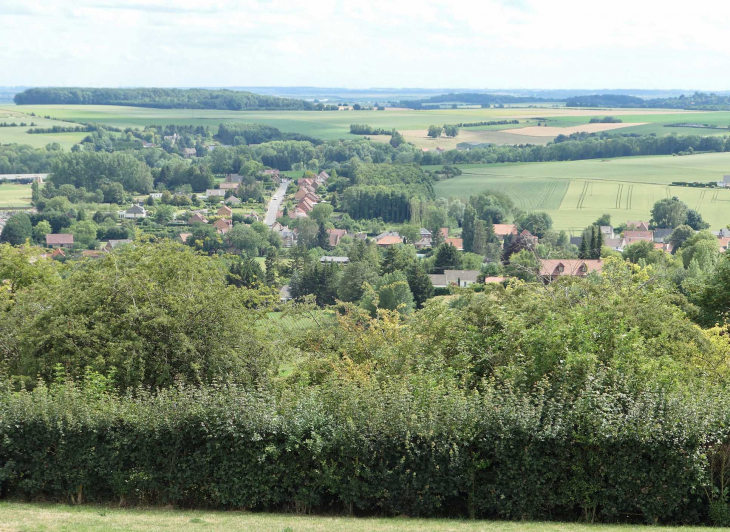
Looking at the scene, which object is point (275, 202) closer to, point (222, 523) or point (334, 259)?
point (334, 259)

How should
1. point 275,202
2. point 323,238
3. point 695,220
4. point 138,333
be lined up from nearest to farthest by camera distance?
point 138,333 → point 695,220 → point 323,238 → point 275,202

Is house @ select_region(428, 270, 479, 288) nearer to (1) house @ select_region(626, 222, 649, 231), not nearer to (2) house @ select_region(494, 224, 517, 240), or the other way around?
(2) house @ select_region(494, 224, 517, 240)

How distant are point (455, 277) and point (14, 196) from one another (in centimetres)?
10599

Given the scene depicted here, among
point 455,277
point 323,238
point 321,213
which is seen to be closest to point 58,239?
point 323,238

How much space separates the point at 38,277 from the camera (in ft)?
97.0

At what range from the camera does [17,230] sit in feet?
368

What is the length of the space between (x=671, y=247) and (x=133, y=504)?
93.3 m

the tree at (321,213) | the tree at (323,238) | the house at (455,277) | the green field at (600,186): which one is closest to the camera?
the house at (455,277)

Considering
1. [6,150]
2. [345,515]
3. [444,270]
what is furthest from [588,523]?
[6,150]

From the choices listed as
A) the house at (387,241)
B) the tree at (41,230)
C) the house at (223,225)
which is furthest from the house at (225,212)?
the house at (387,241)

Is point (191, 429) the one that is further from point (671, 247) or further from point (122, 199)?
point (122, 199)

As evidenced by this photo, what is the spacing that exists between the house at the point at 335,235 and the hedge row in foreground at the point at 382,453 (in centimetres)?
9884

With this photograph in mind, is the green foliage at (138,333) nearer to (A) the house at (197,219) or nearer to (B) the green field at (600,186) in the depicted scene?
(B) the green field at (600,186)

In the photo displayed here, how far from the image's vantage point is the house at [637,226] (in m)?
107
